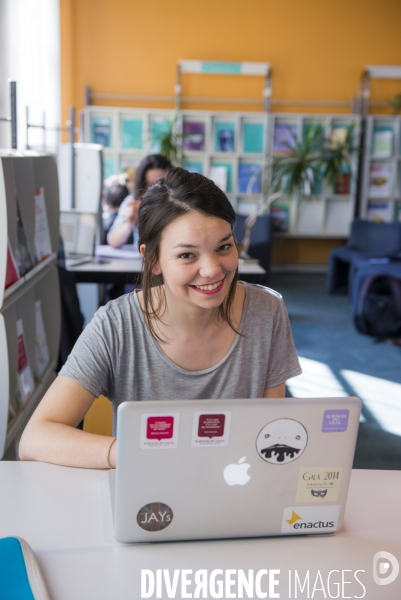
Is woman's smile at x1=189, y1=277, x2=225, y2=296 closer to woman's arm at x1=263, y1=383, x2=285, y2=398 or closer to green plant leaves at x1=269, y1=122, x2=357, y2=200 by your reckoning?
woman's arm at x1=263, y1=383, x2=285, y2=398

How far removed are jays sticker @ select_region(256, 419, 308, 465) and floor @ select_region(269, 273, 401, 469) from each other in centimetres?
194

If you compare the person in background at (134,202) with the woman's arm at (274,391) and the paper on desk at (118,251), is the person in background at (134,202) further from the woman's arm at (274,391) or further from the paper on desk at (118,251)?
the woman's arm at (274,391)

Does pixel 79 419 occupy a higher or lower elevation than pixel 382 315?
higher

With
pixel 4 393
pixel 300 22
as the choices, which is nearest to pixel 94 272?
pixel 4 393

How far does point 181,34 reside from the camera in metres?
7.12

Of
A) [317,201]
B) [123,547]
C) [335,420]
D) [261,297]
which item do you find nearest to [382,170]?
[317,201]

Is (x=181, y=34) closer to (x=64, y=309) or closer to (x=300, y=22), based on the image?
(x=300, y=22)

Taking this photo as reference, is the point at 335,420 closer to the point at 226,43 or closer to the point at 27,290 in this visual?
the point at 27,290

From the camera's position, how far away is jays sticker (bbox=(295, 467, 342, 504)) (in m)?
0.96

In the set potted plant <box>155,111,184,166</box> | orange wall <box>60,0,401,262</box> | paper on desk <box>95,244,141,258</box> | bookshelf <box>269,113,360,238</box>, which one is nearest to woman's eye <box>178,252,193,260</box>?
paper on desk <box>95,244,141,258</box>

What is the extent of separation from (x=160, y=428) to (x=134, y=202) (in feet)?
10.6

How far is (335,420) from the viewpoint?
3.07 ft

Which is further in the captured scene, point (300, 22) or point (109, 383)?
point (300, 22)

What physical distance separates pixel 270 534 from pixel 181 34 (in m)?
6.92
